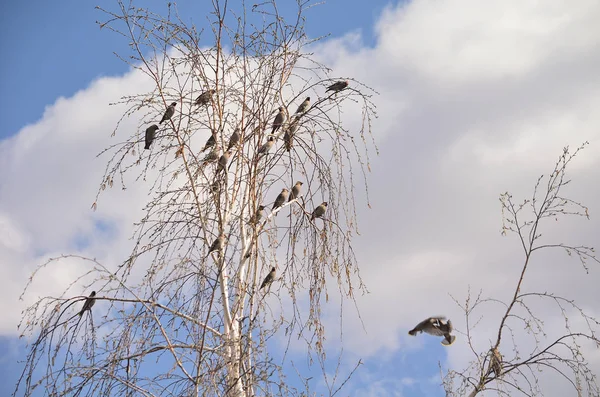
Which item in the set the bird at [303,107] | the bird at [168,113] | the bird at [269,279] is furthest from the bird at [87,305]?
the bird at [303,107]

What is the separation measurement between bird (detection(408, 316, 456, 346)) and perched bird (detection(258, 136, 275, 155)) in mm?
1365

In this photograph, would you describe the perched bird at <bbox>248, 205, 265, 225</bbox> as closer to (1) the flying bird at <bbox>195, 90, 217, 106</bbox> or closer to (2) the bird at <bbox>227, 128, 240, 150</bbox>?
(2) the bird at <bbox>227, 128, 240, 150</bbox>

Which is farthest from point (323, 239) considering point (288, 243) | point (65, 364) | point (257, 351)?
point (65, 364)

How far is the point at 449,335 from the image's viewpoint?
4031 mm

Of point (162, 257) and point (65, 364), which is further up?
point (162, 257)

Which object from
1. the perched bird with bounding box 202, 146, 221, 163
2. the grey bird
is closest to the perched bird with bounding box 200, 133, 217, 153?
the perched bird with bounding box 202, 146, 221, 163

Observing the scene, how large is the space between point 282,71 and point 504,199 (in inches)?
52.2

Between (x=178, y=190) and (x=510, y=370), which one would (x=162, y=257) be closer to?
(x=178, y=190)

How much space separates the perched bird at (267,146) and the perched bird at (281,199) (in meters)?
0.25

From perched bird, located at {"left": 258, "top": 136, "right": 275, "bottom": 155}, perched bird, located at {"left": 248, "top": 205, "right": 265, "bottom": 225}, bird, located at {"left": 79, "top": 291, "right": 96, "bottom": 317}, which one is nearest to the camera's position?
bird, located at {"left": 79, "top": 291, "right": 96, "bottom": 317}

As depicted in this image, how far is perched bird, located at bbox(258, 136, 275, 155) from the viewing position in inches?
138

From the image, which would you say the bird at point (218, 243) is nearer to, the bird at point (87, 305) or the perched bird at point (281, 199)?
the perched bird at point (281, 199)

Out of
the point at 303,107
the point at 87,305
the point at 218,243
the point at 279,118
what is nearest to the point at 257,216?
the point at 218,243

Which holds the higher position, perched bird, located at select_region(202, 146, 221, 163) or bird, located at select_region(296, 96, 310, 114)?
bird, located at select_region(296, 96, 310, 114)
